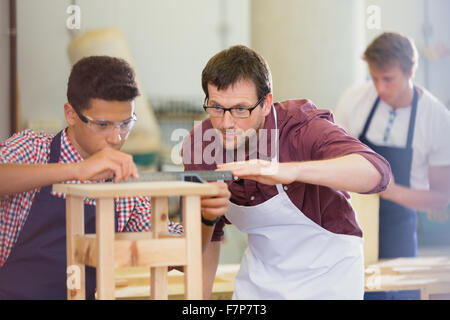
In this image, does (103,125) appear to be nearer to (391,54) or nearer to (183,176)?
(183,176)

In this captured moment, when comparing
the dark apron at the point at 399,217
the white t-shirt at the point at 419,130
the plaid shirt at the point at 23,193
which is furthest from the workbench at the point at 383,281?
the plaid shirt at the point at 23,193

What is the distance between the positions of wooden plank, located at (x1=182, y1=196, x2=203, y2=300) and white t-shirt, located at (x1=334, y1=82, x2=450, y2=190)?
5.68ft

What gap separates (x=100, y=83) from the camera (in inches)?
64.0

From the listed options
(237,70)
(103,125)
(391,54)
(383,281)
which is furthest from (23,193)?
(391,54)

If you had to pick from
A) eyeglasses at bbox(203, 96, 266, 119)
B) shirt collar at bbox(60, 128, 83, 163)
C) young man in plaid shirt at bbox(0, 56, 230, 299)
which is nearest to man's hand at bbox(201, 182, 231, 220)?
young man in plaid shirt at bbox(0, 56, 230, 299)

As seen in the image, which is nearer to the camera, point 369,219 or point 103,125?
point 103,125

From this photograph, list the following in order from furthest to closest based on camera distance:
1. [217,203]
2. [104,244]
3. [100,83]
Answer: [100,83]
[217,203]
[104,244]

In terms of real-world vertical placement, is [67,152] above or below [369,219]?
above

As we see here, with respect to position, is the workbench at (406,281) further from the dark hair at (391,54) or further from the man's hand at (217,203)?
the man's hand at (217,203)

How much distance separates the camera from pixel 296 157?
168 centimetres

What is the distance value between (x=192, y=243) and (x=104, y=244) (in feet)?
0.54

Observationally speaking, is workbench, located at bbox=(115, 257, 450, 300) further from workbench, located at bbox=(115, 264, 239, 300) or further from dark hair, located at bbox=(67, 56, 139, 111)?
dark hair, located at bbox=(67, 56, 139, 111)
